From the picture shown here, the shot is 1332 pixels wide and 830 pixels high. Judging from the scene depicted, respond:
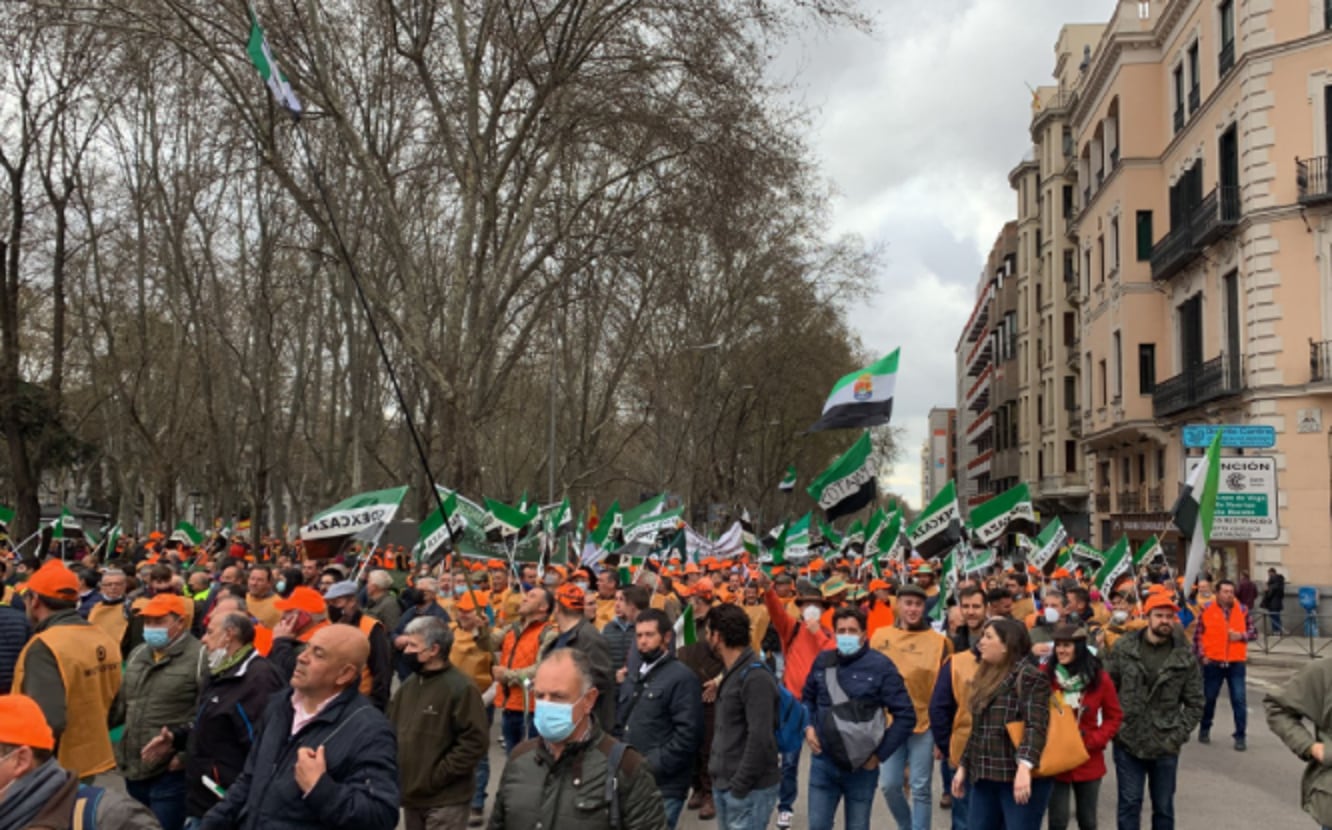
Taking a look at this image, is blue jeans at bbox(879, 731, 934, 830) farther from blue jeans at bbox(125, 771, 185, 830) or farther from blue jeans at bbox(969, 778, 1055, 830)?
blue jeans at bbox(125, 771, 185, 830)

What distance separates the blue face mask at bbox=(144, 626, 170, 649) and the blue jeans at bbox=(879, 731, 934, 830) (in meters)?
4.07

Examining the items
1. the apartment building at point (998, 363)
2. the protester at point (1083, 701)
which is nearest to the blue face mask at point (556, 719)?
the protester at point (1083, 701)

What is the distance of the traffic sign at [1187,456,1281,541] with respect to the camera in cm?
1423

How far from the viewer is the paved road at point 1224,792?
Result: 8.78 m

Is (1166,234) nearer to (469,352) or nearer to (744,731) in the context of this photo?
(469,352)

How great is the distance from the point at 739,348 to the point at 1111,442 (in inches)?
557

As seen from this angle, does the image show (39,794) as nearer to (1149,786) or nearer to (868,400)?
(1149,786)

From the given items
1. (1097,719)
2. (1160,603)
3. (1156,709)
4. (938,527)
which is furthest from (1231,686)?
(1097,719)

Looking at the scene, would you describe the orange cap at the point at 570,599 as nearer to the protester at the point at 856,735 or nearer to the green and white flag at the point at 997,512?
the protester at the point at 856,735

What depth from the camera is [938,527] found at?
14031 millimetres

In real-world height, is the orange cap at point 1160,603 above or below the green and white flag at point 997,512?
below

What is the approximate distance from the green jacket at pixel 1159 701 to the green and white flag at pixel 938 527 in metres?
6.06

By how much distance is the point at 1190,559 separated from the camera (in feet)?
34.6

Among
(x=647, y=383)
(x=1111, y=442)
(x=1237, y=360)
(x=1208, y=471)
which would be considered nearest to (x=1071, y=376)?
(x=1111, y=442)
